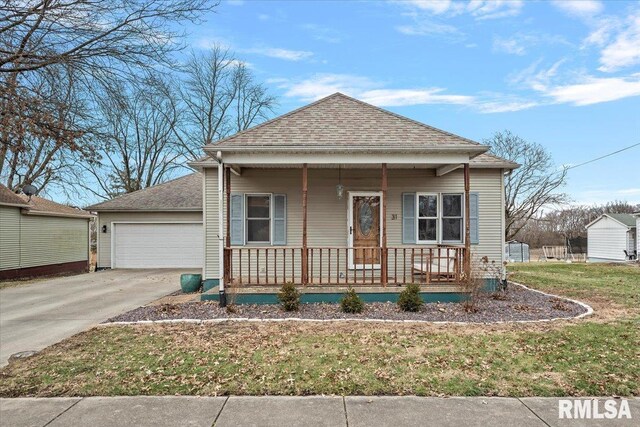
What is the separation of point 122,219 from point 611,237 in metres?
29.5

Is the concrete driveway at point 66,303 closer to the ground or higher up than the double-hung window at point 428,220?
closer to the ground

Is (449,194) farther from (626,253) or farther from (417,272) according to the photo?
(626,253)

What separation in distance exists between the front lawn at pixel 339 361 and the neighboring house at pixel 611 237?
23.2 meters

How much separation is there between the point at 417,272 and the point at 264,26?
801 cm

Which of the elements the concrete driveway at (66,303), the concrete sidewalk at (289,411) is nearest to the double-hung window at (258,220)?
the concrete driveway at (66,303)

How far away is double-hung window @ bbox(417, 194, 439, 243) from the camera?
9.67m

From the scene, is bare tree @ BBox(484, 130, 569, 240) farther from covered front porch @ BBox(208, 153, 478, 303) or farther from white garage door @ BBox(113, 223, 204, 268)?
white garage door @ BBox(113, 223, 204, 268)

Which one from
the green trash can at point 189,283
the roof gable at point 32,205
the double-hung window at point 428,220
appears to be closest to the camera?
the double-hung window at point 428,220

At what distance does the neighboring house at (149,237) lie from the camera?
53.0 feet

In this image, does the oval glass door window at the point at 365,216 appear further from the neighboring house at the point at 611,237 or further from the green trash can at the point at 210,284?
the neighboring house at the point at 611,237

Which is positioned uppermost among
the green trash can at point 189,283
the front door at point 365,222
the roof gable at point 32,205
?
the roof gable at point 32,205

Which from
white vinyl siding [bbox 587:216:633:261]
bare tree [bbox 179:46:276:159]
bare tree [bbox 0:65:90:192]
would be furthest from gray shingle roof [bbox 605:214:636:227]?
bare tree [bbox 0:65:90:192]

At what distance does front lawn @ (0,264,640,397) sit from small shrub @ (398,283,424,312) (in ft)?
3.35

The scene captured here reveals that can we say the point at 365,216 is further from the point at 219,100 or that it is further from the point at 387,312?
the point at 219,100
